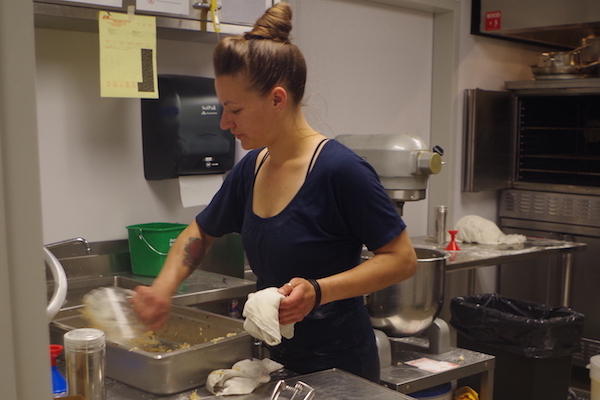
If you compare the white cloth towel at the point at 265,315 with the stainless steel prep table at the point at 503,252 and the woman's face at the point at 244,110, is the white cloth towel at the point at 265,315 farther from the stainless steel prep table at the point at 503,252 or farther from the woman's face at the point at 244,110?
the stainless steel prep table at the point at 503,252

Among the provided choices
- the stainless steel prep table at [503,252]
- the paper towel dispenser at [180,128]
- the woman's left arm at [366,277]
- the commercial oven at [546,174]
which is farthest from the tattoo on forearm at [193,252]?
the commercial oven at [546,174]

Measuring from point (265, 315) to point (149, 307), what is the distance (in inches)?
13.9

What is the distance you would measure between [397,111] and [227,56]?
7.38 ft

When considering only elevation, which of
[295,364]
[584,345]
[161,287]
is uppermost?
[161,287]

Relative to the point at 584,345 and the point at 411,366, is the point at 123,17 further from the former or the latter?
the point at 584,345

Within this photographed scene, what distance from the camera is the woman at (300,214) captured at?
4.79 ft

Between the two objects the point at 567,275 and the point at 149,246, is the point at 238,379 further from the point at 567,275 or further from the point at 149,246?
the point at 567,275

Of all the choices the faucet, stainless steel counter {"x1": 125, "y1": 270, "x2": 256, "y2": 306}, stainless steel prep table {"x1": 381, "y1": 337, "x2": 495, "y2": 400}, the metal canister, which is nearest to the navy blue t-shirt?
stainless steel prep table {"x1": 381, "y1": 337, "x2": 495, "y2": 400}

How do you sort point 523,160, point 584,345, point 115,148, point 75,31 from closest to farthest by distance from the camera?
point 75,31
point 115,148
point 584,345
point 523,160

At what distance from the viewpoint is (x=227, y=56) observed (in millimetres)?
1500

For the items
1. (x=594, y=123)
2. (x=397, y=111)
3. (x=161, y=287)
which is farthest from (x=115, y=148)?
(x=594, y=123)

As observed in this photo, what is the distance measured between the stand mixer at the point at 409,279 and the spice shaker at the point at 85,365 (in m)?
1.09

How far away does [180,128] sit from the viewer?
2.49 meters

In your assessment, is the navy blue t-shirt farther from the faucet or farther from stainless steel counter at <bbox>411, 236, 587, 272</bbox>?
stainless steel counter at <bbox>411, 236, 587, 272</bbox>
